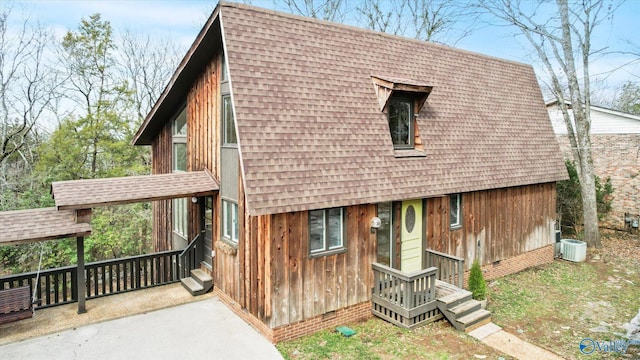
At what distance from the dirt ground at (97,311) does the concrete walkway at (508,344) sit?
578cm

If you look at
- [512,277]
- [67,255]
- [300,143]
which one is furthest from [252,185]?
[67,255]

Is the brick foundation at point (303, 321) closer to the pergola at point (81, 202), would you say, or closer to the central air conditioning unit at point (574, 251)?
the pergola at point (81, 202)

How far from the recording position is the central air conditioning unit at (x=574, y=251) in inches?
511

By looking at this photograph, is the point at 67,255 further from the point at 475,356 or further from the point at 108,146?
the point at 475,356

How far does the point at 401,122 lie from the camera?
9469 mm

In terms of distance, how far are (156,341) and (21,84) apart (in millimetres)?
17886

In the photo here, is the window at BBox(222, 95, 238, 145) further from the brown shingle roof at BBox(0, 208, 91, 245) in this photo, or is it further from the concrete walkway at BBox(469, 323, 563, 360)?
the concrete walkway at BBox(469, 323, 563, 360)

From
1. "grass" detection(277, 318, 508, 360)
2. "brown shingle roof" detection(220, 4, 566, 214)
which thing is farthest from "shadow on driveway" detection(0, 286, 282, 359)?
"brown shingle roof" detection(220, 4, 566, 214)

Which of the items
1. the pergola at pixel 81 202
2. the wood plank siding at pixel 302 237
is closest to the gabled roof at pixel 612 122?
the wood plank siding at pixel 302 237

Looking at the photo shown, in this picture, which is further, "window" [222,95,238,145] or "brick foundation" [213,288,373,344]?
"window" [222,95,238,145]

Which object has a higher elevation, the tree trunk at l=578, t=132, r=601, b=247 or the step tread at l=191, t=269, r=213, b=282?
the tree trunk at l=578, t=132, r=601, b=247

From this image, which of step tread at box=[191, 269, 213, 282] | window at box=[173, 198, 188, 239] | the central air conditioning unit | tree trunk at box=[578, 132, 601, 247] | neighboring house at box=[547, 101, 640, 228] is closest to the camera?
step tread at box=[191, 269, 213, 282]

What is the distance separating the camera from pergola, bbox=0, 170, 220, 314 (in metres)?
7.24

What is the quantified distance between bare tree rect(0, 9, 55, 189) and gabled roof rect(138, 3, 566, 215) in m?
11.1
